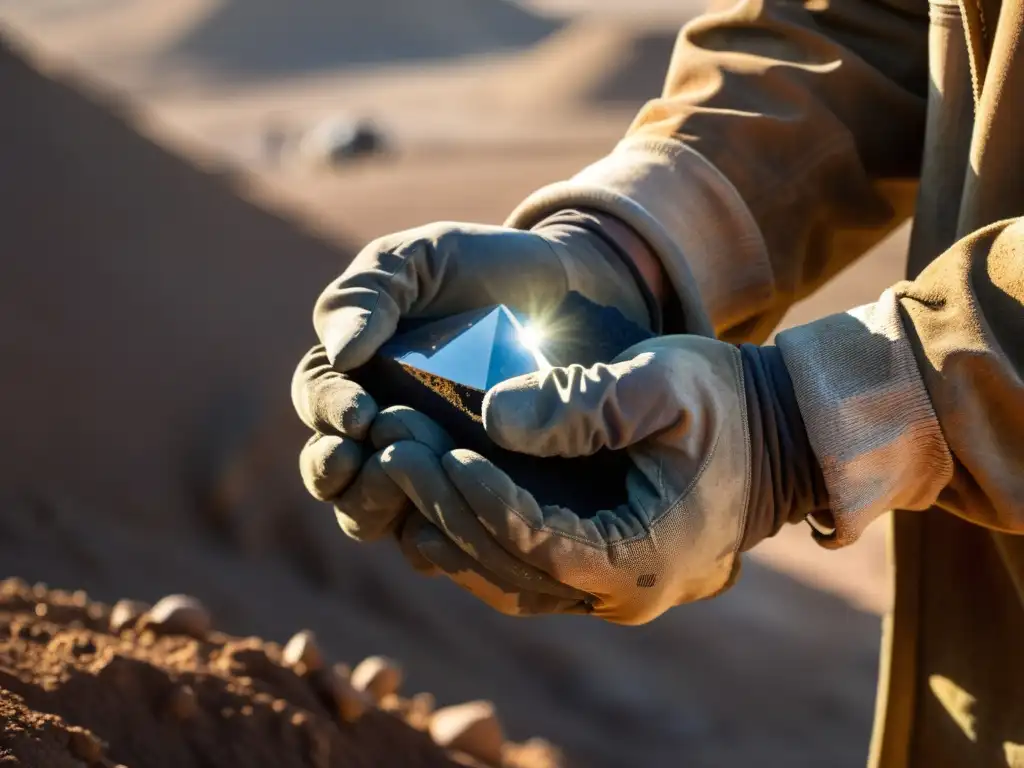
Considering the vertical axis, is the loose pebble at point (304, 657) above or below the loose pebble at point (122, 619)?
below

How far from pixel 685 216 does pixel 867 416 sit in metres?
0.64

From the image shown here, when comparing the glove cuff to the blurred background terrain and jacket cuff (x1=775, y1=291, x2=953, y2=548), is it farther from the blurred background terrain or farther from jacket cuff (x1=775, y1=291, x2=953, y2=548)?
the blurred background terrain

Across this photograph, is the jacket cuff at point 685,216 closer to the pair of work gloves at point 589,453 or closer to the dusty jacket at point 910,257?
the dusty jacket at point 910,257

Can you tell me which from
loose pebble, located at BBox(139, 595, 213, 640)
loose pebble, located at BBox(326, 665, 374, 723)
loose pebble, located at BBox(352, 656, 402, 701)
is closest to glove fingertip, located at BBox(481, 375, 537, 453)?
loose pebble, located at BBox(326, 665, 374, 723)

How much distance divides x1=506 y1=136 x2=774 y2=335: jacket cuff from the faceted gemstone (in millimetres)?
334

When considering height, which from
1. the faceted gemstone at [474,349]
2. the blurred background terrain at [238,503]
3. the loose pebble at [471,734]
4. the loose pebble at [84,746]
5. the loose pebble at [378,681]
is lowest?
the blurred background terrain at [238,503]

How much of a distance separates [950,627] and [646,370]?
0.78 m

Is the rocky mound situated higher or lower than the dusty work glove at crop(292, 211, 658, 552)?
lower

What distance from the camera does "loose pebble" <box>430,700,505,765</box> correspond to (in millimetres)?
2715

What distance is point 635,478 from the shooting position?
1602 millimetres

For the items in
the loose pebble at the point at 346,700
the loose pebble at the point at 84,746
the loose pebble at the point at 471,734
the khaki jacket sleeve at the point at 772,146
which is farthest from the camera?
the loose pebble at the point at 471,734

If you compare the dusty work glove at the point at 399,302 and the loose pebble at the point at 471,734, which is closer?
the dusty work glove at the point at 399,302

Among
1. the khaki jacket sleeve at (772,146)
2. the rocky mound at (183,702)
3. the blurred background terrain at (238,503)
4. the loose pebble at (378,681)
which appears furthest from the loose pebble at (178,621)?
the blurred background terrain at (238,503)

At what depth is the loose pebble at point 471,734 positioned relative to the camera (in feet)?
8.91
